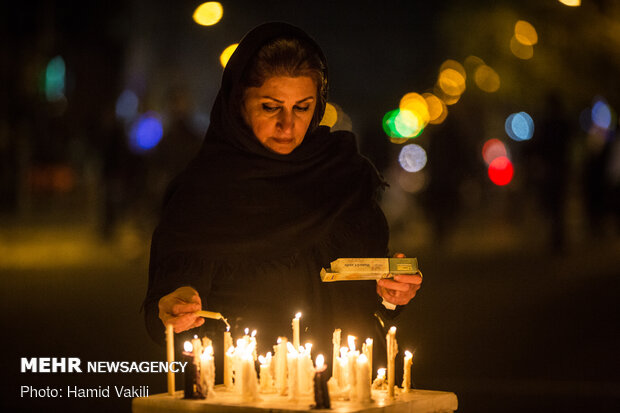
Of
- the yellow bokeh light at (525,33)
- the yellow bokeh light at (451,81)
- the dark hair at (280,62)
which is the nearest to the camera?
the dark hair at (280,62)

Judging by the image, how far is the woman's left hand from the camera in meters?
4.29

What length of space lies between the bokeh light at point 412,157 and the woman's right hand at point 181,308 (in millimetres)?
55948

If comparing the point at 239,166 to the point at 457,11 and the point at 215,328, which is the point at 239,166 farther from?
the point at 457,11

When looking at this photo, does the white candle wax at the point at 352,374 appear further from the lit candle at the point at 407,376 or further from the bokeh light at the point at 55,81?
the bokeh light at the point at 55,81

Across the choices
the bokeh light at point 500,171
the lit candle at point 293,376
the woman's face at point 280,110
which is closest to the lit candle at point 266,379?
the lit candle at point 293,376

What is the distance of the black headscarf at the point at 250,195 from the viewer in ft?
15.2

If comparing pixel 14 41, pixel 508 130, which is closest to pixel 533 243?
pixel 14 41

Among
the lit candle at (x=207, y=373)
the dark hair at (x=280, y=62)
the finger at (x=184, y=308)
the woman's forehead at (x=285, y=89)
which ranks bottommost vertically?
the lit candle at (x=207, y=373)

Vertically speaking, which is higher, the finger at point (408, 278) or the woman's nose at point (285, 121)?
the woman's nose at point (285, 121)

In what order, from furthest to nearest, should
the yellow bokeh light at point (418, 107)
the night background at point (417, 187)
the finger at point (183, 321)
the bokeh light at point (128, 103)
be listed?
the yellow bokeh light at point (418, 107)
the bokeh light at point (128, 103)
the night background at point (417, 187)
the finger at point (183, 321)

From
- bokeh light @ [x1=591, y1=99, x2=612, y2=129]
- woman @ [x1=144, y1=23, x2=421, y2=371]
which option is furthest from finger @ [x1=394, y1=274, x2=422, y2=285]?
bokeh light @ [x1=591, y1=99, x2=612, y2=129]

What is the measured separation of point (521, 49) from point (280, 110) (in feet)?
76.7

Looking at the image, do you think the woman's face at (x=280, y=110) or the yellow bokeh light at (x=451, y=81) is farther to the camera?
the yellow bokeh light at (x=451, y=81)

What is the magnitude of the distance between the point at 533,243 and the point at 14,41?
58.3 feet
